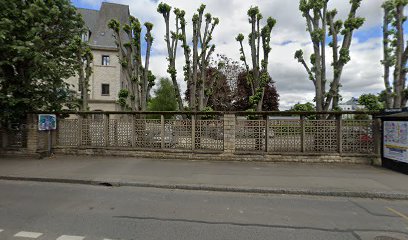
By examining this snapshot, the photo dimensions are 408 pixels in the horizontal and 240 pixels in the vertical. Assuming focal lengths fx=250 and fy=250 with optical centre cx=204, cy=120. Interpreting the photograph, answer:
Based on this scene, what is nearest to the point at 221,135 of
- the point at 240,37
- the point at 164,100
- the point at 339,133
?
the point at 339,133

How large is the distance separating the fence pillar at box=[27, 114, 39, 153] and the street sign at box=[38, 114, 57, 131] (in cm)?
52

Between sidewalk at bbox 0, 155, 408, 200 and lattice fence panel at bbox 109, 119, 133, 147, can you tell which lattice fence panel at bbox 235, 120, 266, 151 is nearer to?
sidewalk at bbox 0, 155, 408, 200

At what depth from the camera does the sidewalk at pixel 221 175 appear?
6598 mm

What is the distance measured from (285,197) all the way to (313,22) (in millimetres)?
9842

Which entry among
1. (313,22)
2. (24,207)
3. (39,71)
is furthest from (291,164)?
(39,71)

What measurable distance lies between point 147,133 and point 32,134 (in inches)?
197

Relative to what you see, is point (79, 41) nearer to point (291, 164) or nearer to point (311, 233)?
point (291, 164)

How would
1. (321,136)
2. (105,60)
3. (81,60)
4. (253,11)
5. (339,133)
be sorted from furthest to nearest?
(105,60) < (81,60) < (253,11) < (321,136) < (339,133)

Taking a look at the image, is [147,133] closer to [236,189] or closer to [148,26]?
[236,189]

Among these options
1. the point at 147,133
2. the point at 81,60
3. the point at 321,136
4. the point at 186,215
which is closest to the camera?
the point at 186,215

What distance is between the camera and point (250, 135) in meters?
10.3

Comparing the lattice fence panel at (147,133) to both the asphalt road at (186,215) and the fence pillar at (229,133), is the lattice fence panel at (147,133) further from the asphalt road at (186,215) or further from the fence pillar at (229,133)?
the asphalt road at (186,215)

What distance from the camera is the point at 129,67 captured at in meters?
13.2

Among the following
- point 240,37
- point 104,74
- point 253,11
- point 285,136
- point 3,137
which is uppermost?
point 104,74
